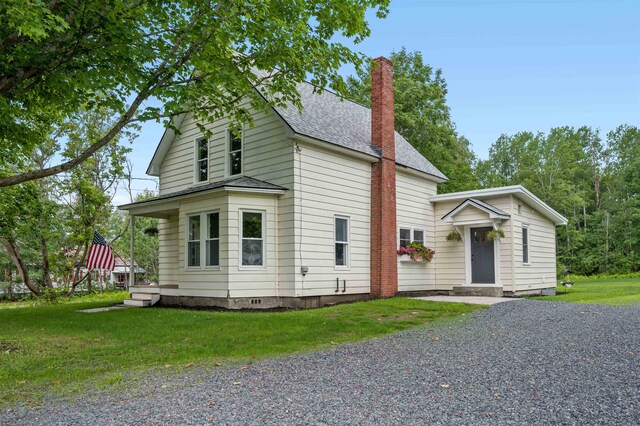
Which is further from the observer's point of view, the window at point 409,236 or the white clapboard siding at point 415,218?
the window at point 409,236

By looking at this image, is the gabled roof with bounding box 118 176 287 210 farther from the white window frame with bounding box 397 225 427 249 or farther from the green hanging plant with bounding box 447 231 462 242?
the green hanging plant with bounding box 447 231 462 242

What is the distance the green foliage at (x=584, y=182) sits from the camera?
120 feet

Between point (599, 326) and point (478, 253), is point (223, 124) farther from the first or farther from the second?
point (599, 326)

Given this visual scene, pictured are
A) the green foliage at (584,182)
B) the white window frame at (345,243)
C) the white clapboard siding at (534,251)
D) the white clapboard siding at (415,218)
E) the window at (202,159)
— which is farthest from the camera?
the green foliage at (584,182)

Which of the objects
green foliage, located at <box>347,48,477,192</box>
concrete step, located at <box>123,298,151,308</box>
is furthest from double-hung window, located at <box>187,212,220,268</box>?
green foliage, located at <box>347,48,477,192</box>

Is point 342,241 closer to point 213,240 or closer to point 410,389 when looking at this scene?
point 213,240

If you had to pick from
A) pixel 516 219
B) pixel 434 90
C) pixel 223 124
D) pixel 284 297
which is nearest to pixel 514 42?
pixel 434 90

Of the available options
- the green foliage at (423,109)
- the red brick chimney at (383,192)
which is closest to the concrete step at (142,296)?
the red brick chimney at (383,192)

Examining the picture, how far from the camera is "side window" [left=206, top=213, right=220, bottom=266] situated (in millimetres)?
12781

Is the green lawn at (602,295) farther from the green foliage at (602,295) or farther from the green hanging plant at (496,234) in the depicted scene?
the green hanging plant at (496,234)

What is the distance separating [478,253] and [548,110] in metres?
37.0

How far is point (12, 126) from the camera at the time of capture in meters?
9.87

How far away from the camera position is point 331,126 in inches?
580

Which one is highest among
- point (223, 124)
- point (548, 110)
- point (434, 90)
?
point (548, 110)
